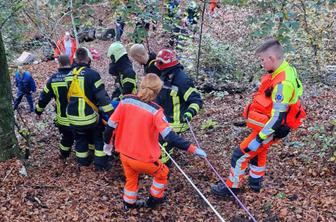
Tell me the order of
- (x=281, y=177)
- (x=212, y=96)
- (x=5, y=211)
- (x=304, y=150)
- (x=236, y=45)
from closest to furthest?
1. (x=5, y=211)
2. (x=281, y=177)
3. (x=304, y=150)
4. (x=212, y=96)
5. (x=236, y=45)

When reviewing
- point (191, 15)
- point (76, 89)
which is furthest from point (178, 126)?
point (191, 15)

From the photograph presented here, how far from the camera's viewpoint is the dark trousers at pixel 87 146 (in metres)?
6.36

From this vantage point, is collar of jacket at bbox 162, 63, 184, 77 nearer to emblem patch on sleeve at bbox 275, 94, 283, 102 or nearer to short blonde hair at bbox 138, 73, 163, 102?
short blonde hair at bbox 138, 73, 163, 102

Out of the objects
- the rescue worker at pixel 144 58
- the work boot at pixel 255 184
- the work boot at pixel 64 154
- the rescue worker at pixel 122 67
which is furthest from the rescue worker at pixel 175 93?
the work boot at pixel 64 154

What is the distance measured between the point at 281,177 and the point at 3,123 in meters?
4.16

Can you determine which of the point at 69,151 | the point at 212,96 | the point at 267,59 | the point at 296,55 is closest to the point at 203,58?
the point at 212,96

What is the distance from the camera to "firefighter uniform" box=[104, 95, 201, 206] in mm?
4715

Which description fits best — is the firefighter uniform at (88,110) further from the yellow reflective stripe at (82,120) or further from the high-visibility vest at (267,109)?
the high-visibility vest at (267,109)

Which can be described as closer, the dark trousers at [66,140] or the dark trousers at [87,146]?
the dark trousers at [87,146]

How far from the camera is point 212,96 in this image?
10727 millimetres

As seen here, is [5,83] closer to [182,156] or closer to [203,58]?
[182,156]

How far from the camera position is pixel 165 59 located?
5.88m

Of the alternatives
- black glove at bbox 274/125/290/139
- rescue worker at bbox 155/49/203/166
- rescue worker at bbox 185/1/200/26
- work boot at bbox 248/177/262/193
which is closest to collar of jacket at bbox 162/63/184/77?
rescue worker at bbox 155/49/203/166

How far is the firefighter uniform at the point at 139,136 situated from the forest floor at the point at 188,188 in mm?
604
